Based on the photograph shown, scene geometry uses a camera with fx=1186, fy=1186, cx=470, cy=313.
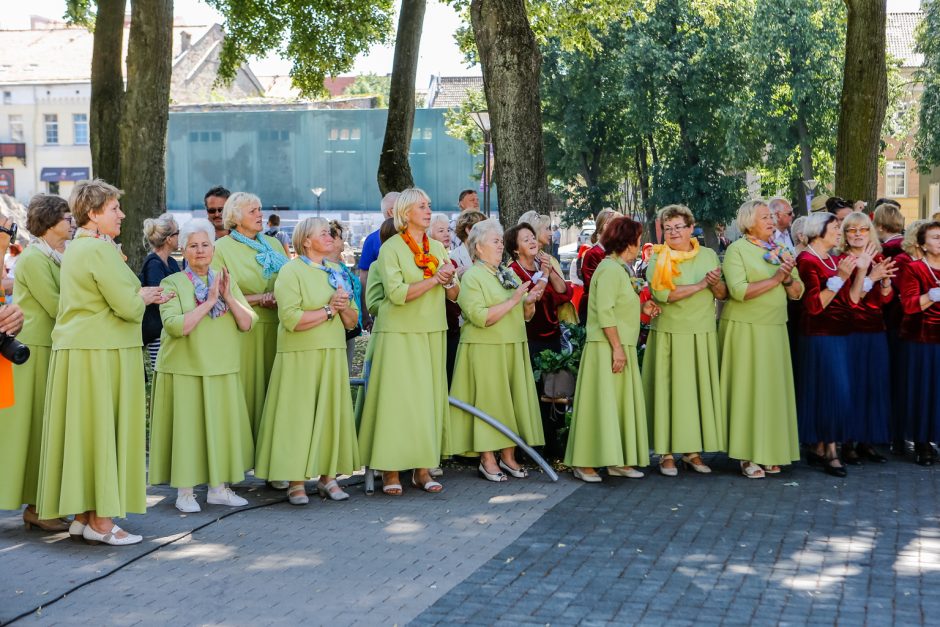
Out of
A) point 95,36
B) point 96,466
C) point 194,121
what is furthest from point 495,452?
point 194,121

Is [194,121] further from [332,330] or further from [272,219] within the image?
[332,330]

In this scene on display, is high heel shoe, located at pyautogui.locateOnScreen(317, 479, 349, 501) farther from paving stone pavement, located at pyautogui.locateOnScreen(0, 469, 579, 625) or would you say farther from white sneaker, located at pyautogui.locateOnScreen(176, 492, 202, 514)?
white sneaker, located at pyautogui.locateOnScreen(176, 492, 202, 514)

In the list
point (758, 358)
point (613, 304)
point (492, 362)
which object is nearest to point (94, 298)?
point (492, 362)

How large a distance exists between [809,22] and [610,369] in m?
38.1

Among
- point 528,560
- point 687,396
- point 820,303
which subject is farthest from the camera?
point 820,303

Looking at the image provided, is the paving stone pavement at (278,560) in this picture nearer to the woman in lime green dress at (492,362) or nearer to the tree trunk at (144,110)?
the woman in lime green dress at (492,362)

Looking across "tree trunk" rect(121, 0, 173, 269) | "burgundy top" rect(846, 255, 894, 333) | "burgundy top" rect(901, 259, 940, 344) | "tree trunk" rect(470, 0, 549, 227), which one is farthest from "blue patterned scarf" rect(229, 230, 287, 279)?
"tree trunk" rect(121, 0, 173, 269)

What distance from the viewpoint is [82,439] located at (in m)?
7.00

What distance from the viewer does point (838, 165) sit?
46.2 ft

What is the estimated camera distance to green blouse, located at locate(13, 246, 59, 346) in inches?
289

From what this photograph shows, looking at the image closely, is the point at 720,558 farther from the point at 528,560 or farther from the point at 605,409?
the point at 605,409

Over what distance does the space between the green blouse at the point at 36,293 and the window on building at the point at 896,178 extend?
2688 inches

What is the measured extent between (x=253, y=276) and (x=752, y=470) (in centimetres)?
410

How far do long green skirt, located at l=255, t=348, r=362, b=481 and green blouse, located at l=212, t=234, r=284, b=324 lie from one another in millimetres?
643
